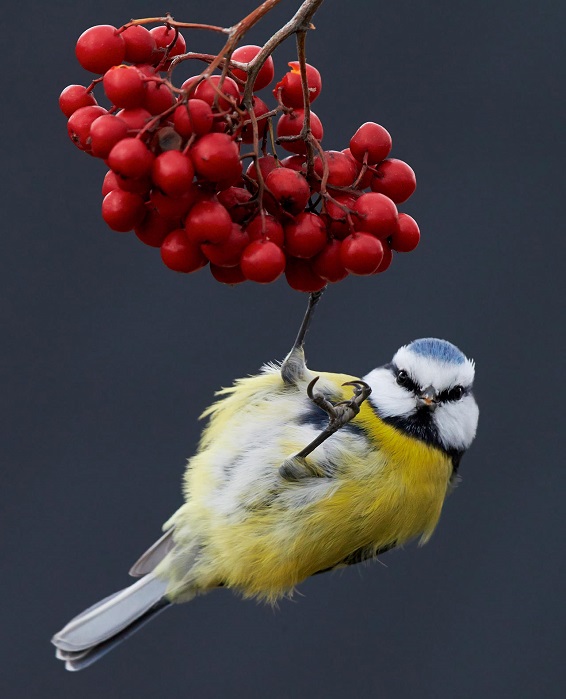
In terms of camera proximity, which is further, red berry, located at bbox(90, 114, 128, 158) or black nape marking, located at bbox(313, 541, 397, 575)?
black nape marking, located at bbox(313, 541, 397, 575)

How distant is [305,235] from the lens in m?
0.89

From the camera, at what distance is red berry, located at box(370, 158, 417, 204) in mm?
970

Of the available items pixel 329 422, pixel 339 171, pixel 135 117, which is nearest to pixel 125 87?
pixel 135 117

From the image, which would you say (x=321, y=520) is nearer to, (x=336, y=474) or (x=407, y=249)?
(x=336, y=474)

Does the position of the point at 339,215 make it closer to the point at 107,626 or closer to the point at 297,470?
the point at 297,470

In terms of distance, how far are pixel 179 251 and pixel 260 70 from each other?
20 cm

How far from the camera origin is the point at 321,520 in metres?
1.64

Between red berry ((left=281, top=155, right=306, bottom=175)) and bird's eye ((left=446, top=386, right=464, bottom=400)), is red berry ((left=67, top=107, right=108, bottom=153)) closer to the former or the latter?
red berry ((left=281, top=155, right=306, bottom=175))

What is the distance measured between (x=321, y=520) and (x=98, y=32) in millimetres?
1008

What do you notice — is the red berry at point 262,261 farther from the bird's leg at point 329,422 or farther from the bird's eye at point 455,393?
the bird's eye at point 455,393

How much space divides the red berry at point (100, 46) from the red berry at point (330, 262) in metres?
0.28

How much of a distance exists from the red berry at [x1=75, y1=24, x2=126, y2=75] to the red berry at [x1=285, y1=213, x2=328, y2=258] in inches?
9.3

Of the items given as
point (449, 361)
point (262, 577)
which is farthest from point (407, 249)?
point (262, 577)

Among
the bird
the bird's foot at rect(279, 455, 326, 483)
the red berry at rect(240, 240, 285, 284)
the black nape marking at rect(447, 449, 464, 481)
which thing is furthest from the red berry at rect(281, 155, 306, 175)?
the black nape marking at rect(447, 449, 464, 481)
